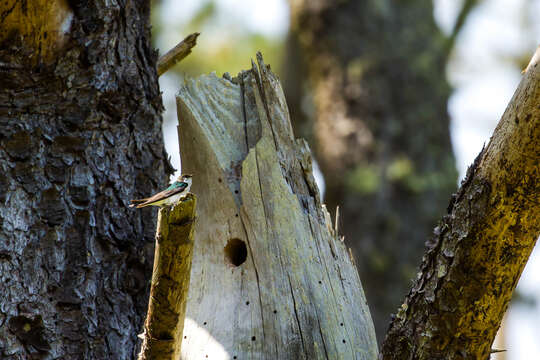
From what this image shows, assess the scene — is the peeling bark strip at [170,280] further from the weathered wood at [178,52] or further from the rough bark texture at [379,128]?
the rough bark texture at [379,128]

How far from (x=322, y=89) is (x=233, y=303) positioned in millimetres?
4346

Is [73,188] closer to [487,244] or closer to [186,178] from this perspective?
[186,178]

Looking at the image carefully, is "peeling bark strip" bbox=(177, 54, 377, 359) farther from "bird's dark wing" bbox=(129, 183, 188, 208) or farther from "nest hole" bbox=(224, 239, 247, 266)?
"bird's dark wing" bbox=(129, 183, 188, 208)

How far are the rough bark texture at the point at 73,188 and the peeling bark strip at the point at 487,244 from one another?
3.54 feet

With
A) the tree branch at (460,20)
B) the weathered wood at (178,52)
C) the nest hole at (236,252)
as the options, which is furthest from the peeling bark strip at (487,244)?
the tree branch at (460,20)

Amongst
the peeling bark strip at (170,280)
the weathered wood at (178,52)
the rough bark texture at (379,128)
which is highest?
the rough bark texture at (379,128)

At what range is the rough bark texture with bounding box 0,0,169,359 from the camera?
2004mm

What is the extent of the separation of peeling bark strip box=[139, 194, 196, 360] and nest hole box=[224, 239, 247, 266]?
607 mm

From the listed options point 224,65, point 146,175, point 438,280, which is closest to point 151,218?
point 146,175

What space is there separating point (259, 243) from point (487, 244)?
0.82 metres

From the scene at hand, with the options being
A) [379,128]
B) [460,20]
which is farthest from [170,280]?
[460,20]

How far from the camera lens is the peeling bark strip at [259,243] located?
1.98 meters

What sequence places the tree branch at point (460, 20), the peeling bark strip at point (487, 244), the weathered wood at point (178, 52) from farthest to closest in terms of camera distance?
the tree branch at point (460, 20) → the weathered wood at point (178, 52) → the peeling bark strip at point (487, 244)

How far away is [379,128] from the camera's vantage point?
5809 mm
